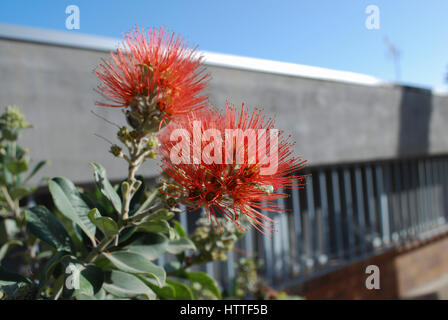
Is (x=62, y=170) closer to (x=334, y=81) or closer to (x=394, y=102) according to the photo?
(x=334, y=81)

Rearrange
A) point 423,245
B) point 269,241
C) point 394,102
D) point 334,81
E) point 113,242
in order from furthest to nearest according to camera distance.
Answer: point 423,245
point 394,102
point 334,81
point 269,241
point 113,242

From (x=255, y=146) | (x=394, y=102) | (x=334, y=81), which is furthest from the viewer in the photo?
(x=394, y=102)

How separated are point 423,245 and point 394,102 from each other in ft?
5.43

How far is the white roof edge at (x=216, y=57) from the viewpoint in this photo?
4.89 ft

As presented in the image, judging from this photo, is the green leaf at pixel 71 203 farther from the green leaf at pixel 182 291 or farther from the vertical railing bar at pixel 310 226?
the vertical railing bar at pixel 310 226

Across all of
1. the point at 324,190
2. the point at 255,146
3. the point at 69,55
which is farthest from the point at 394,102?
the point at 255,146

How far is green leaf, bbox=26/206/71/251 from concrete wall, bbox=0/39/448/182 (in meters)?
0.94

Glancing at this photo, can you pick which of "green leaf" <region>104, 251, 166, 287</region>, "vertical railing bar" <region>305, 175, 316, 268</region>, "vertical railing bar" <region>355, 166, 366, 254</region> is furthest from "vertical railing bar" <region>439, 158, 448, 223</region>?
"green leaf" <region>104, 251, 166, 287</region>

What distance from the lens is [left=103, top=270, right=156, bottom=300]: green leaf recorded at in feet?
1.74

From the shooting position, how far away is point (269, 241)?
8.36 feet

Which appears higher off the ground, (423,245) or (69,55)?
(69,55)

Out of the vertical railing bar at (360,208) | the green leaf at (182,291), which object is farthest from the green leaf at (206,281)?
the vertical railing bar at (360,208)

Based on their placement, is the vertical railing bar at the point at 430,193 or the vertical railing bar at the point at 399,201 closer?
the vertical railing bar at the point at 399,201

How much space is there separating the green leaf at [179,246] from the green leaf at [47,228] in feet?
0.56
